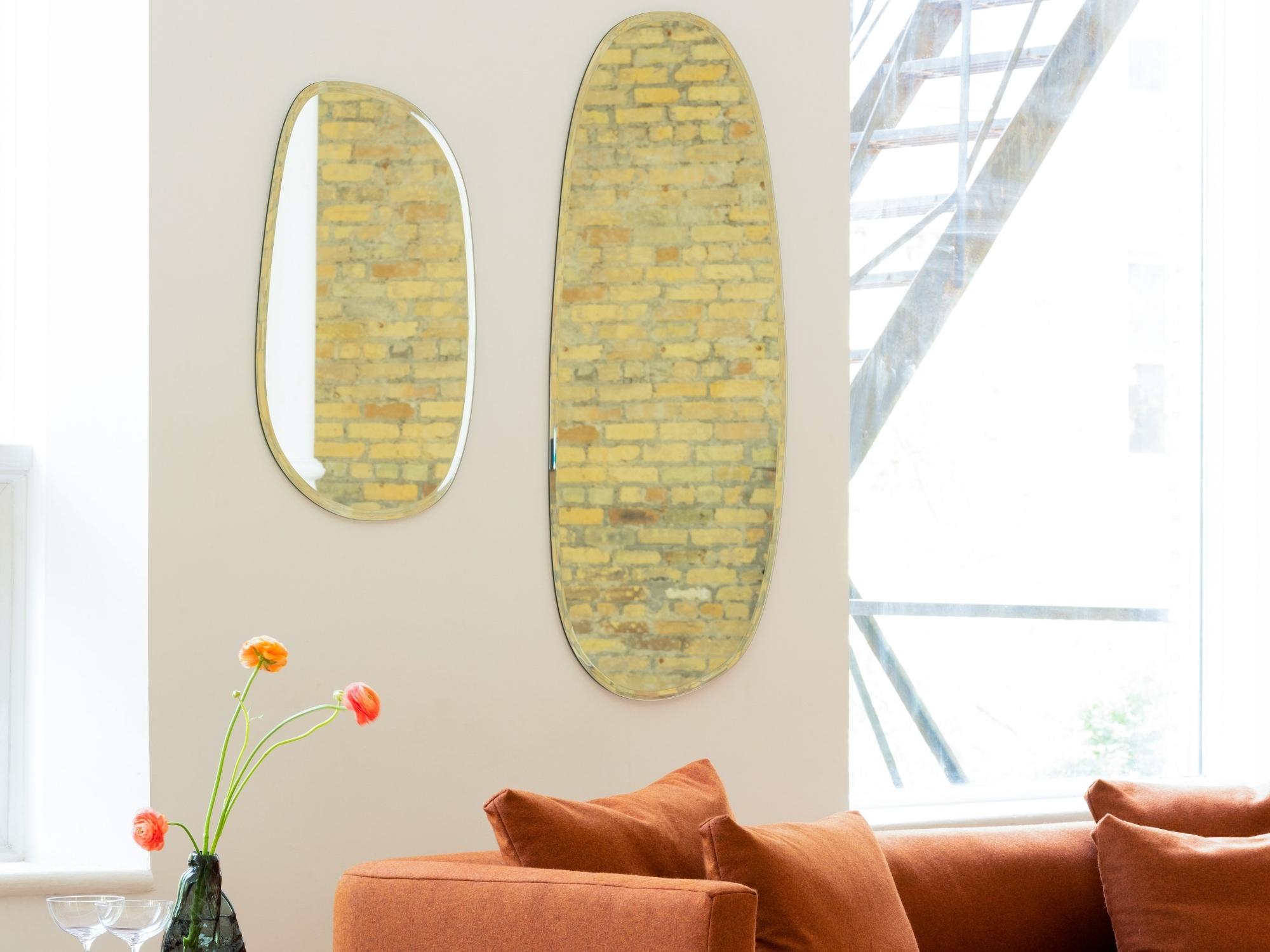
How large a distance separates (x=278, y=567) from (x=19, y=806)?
0.87 meters

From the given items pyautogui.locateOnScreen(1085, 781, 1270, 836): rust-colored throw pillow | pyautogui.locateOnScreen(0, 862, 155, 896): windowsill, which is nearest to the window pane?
pyautogui.locateOnScreen(1085, 781, 1270, 836): rust-colored throw pillow

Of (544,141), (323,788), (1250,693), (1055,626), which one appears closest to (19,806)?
(323,788)

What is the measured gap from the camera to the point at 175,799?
8.90 ft

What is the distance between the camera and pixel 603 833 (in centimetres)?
202

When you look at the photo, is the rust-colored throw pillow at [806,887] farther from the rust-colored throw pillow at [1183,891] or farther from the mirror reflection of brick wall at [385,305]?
the mirror reflection of brick wall at [385,305]

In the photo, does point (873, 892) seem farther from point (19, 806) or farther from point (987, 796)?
point (19, 806)

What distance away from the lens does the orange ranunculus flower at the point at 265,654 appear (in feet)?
6.15

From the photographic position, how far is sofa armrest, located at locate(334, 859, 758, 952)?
5.59 ft

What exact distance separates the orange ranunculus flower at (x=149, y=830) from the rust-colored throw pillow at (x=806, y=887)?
0.82 m

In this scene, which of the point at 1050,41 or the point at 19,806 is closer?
the point at 19,806

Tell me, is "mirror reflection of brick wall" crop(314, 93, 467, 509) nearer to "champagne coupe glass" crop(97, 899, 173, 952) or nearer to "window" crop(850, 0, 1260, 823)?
"champagne coupe glass" crop(97, 899, 173, 952)

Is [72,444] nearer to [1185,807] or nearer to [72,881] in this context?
[72,881]

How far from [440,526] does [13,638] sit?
106 cm

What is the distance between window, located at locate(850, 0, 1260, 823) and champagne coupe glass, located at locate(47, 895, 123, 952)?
2264 mm
